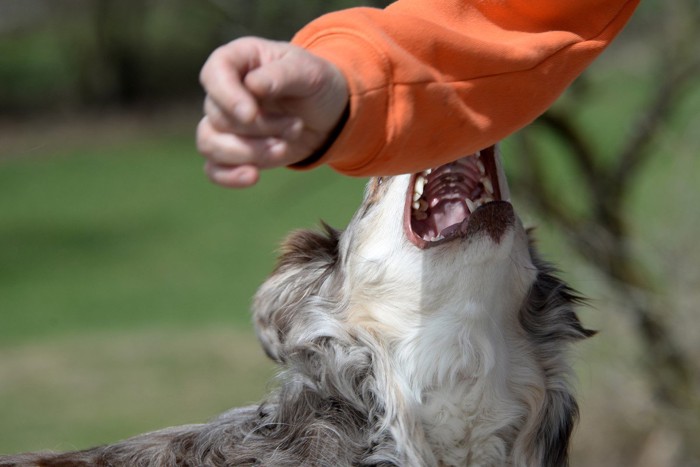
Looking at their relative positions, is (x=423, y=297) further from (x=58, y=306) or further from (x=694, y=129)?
(x=58, y=306)

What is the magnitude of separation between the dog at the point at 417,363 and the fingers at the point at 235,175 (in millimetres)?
1545

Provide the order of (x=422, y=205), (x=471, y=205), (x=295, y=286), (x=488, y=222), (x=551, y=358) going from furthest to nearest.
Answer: (x=295, y=286)
(x=551, y=358)
(x=422, y=205)
(x=471, y=205)
(x=488, y=222)

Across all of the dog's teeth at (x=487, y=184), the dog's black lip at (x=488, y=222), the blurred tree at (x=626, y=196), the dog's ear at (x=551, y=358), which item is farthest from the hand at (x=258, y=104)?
the blurred tree at (x=626, y=196)

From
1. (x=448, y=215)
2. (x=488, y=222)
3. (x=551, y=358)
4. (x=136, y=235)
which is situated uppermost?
(x=136, y=235)

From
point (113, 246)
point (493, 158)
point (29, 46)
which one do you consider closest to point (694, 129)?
point (493, 158)

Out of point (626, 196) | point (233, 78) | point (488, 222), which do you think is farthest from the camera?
point (626, 196)

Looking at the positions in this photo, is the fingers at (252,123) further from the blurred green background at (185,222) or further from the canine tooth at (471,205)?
the blurred green background at (185,222)

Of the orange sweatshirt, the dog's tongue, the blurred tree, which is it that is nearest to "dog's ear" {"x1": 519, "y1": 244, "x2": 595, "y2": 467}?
the dog's tongue

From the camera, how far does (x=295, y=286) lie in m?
3.66

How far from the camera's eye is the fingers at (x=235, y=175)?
171 cm

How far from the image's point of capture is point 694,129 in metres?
6.95

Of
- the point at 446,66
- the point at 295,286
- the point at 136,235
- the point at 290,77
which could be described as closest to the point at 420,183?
the point at 295,286

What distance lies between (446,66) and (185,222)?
1339cm

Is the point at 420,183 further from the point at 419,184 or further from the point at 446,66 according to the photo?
the point at 446,66
